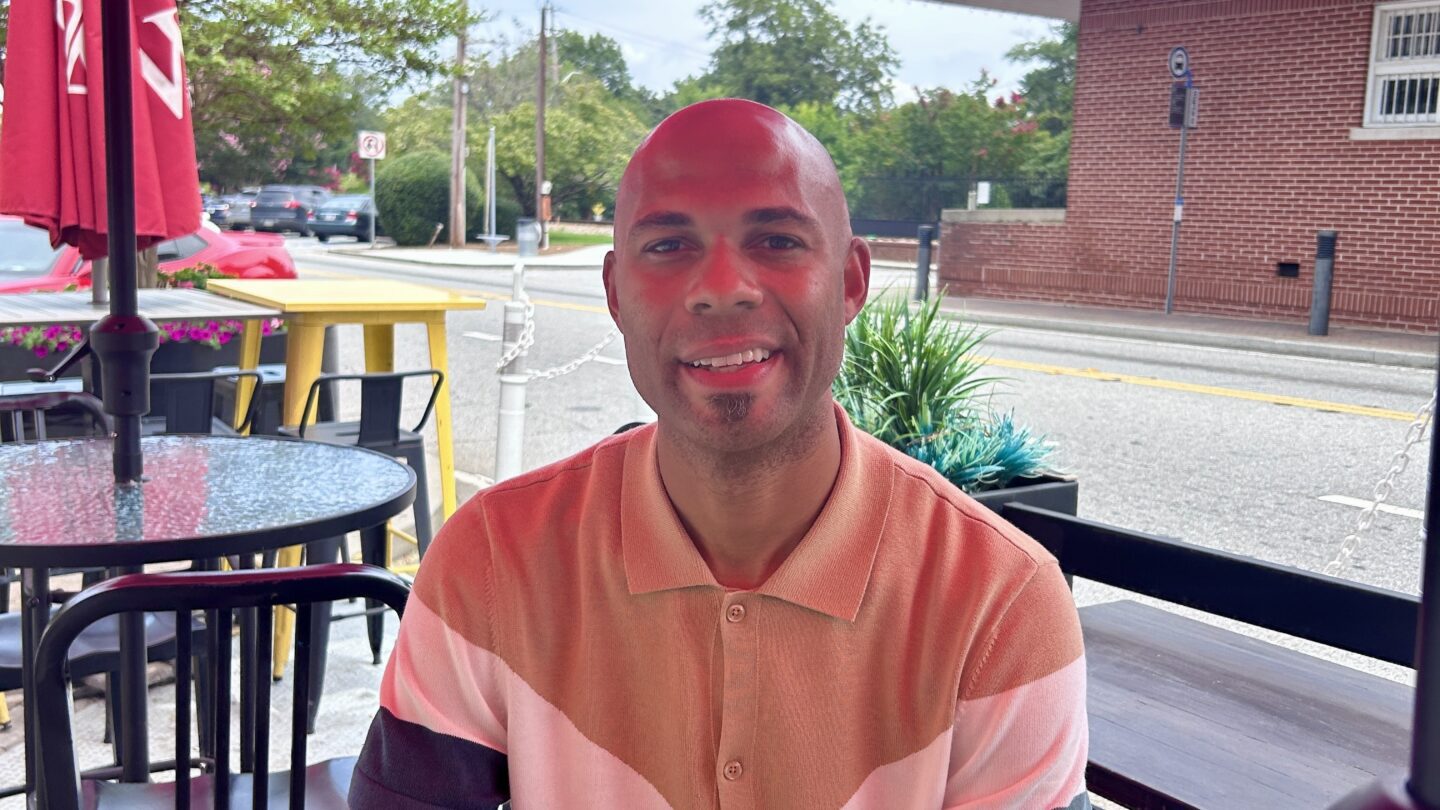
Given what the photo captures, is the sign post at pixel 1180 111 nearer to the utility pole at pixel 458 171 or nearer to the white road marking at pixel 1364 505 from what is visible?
the white road marking at pixel 1364 505

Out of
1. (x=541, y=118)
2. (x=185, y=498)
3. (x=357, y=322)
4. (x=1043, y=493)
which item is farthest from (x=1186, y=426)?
(x=541, y=118)

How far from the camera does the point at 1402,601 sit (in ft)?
6.97

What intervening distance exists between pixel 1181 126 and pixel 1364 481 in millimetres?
10366

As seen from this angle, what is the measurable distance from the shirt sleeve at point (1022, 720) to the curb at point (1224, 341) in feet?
35.5

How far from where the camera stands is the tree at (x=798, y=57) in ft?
94.7

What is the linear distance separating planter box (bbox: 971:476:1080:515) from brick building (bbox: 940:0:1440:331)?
1344cm

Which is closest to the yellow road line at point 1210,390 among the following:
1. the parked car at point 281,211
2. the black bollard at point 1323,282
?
the black bollard at point 1323,282

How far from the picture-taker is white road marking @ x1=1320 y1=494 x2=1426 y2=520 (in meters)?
7.15

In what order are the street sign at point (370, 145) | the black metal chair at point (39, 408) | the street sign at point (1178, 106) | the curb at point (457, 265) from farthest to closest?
the street sign at point (370, 145) < the curb at point (457, 265) < the street sign at point (1178, 106) < the black metal chair at point (39, 408)

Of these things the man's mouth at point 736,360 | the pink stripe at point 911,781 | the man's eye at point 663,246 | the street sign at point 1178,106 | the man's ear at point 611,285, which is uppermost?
the street sign at point 1178,106

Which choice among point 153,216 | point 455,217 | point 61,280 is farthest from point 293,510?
point 455,217

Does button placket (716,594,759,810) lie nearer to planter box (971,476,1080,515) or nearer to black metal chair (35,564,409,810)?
black metal chair (35,564,409,810)

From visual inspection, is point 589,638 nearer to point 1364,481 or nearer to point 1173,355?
point 1364,481

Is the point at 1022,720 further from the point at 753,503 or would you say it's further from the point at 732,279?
the point at 732,279
